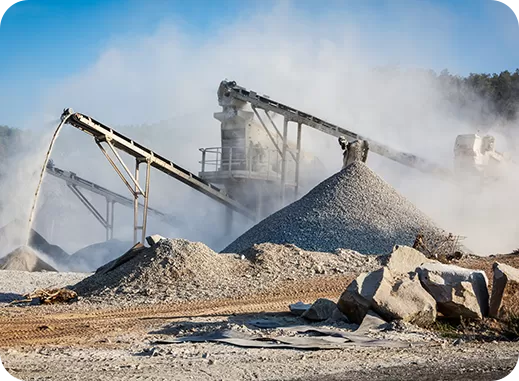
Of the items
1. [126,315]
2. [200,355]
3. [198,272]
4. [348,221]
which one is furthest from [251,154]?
[200,355]

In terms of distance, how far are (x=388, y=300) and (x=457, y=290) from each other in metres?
1.03

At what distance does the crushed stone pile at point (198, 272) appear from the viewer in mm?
13922

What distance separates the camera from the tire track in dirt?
367 inches

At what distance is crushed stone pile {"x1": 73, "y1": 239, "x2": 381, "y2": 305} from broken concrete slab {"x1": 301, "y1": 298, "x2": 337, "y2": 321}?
3.79 m

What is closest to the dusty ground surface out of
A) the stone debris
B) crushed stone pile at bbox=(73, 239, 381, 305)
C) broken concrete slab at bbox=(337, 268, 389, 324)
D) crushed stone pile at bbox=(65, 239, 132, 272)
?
broken concrete slab at bbox=(337, 268, 389, 324)

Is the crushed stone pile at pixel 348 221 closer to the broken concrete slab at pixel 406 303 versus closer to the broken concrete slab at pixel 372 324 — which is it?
the broken concrete slab at pixel 406 303

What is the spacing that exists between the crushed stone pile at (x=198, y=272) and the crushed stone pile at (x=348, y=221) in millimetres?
2561

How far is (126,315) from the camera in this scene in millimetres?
11594

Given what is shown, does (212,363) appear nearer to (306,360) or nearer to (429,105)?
(306,360)

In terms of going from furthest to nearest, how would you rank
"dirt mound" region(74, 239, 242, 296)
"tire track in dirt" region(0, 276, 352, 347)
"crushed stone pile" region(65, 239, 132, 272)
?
"crushed stone pile" region(65, 239, 132, 272) → "dirt mound" region(74, 239, 242, 296) → "tire track in dirt" region(0, 276, 352, 347)

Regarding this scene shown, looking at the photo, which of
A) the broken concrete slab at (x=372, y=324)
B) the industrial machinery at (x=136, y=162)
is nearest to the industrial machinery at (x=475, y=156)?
the industrial machinery at (x=136, y=162)

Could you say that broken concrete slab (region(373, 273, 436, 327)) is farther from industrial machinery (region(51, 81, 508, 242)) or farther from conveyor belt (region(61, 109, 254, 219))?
industrial machinery (region(51, 81, 508, 242))

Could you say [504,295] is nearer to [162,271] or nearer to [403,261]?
[403,261]

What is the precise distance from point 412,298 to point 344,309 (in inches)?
35.5
